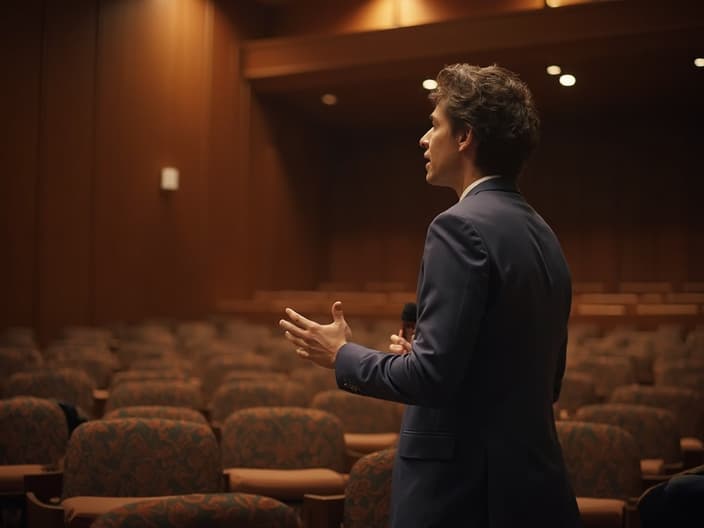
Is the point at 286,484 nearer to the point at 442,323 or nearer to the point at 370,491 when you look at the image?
the point at 370,491

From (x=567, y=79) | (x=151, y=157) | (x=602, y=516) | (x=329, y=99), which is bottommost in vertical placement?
(x=602, y=516)

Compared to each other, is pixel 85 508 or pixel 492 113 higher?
pixel 492 113

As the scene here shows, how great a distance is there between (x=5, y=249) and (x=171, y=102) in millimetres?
3913

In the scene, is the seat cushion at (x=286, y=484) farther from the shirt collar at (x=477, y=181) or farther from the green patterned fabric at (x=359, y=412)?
the shirt collar at (x=477, y=181)

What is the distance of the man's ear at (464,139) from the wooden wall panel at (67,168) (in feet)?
35.0

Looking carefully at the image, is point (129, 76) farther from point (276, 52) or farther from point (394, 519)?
point (394, 519)

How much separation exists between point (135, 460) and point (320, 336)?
1.66 metres

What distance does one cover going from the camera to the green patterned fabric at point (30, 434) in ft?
13.1

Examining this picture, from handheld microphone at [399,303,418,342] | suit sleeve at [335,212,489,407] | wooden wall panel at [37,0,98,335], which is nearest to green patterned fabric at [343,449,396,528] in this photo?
handheld microphone at [399,303,418,342]

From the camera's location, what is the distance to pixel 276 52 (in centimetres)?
1454

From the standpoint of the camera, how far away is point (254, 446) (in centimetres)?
404

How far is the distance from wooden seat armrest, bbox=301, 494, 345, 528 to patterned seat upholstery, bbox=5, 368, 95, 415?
2.55m

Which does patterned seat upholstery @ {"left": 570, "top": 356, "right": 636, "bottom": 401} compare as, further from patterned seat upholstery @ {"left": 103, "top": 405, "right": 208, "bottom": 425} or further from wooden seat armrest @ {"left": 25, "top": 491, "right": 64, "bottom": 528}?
wooden seat armrest @ {"left": 25, "top": 491, "right": 64, "bottom": 528}

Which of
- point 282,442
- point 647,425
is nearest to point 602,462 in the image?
point 647,425
